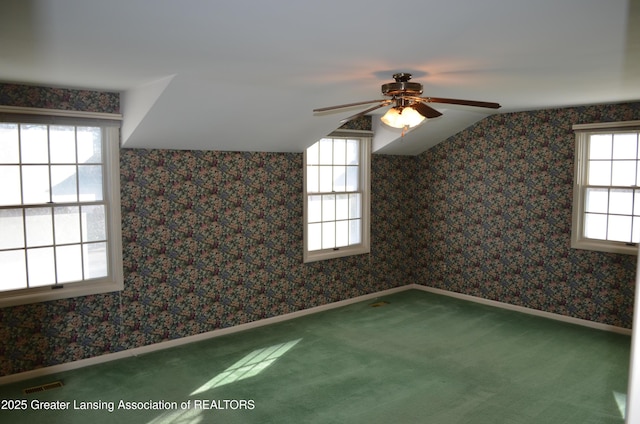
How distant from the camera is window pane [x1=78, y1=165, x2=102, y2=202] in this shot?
4.68 m

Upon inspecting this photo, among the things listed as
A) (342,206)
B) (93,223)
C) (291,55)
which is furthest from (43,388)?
(342,206)

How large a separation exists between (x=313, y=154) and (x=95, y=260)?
2.78 m

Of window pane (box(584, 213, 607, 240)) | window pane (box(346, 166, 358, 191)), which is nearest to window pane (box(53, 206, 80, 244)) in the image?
window pane (box(346, 166, 358, 191))

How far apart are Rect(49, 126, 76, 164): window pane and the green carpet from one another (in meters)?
1.88

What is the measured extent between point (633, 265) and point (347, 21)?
4715 mm

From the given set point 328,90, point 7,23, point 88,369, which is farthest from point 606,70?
point 88,369

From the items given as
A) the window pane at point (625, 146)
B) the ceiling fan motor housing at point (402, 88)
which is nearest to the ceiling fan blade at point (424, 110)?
the ceiling fan motor housing at point (402, 88)

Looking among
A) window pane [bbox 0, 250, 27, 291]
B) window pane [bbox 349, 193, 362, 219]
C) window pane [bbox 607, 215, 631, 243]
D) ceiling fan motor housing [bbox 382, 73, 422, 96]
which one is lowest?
window pane [bbox 0, 250, 27, 291]

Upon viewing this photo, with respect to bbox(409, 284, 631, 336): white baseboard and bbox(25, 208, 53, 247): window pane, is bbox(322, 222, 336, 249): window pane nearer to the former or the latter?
bbox(409, 284, 631, 336): white baseboard

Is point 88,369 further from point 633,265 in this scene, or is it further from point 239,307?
point 633,265

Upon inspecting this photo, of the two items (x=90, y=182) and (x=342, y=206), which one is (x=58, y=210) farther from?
(x=342, y=206)

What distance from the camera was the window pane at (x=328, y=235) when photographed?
6539mm

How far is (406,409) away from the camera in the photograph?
3850mm

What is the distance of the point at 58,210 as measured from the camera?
15.0ft
